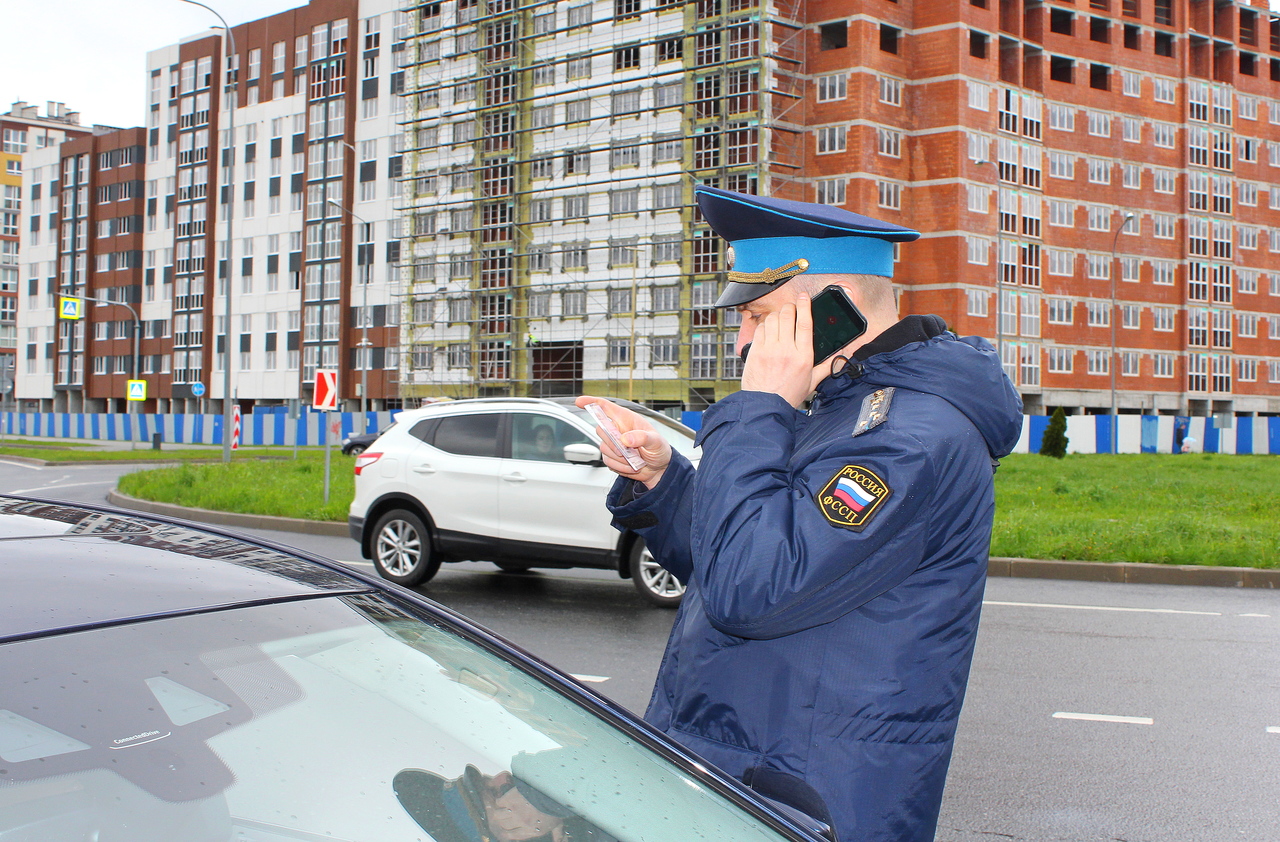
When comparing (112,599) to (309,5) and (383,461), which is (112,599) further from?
(309,5)

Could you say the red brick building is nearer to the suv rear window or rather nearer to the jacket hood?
the suv rear window

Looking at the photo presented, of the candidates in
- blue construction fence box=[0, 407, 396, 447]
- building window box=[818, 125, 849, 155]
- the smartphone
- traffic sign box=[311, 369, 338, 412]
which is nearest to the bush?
building window box=[818, 125, 849, 155]

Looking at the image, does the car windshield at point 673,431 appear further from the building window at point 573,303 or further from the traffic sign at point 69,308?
the building window at point 573,303

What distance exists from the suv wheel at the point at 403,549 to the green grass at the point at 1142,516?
228 inches

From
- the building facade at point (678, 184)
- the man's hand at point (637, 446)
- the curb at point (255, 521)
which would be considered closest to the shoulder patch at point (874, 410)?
the man's hand at point (637, 446)

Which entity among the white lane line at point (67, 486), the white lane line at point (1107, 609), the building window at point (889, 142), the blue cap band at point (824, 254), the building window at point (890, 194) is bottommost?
the white lane line at point (1107, 609)

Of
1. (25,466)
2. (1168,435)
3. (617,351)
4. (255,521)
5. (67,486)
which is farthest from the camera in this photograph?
(617,351)

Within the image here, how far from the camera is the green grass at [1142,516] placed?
11.2 meters

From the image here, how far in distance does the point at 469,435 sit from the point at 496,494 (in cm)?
67

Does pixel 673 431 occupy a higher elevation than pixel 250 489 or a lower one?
higher

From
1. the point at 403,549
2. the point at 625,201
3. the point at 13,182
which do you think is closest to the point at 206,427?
the point at 625,201

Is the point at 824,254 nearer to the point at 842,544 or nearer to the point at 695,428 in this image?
the point at 842,544

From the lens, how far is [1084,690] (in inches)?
239

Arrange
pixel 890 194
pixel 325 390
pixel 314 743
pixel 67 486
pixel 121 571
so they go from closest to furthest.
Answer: pixel 314 743, pixel 121 571, pixel 325 390, pixel 67 486, pixel 890 194
